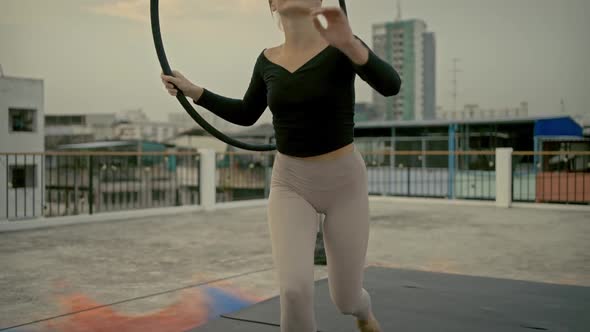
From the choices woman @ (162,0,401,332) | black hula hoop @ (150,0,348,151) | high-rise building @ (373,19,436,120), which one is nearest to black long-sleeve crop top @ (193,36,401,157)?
woman @ (162,0,401,332)

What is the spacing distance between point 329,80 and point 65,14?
2869 cm

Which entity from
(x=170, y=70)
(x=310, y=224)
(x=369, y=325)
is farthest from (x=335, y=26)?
(x=369, y=325)

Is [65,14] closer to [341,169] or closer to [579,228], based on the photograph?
[579,228]

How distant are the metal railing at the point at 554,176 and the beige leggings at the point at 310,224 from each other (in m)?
10.7

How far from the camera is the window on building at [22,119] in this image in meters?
44.4

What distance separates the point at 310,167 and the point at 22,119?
49044 mm

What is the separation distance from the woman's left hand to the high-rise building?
136854mm

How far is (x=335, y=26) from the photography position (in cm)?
170

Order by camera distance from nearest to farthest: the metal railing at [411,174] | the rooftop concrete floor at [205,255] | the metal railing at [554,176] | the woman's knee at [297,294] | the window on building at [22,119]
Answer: the woman's knee at [297,294] → the rooftop concrete floor at [205,255] → the metal railing at [411,174] → the metal railing at [554,176] → the window on building at [22,119]

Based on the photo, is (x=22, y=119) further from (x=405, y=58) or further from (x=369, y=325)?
(x=405, y=58)

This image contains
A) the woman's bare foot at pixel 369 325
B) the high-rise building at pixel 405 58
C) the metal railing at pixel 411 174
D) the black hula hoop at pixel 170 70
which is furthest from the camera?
the high-rise building at pixel 405 58

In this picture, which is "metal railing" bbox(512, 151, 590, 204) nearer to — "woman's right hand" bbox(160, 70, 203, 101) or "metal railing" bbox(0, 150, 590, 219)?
"metal railing" bbox(0, 150, 590, 219)

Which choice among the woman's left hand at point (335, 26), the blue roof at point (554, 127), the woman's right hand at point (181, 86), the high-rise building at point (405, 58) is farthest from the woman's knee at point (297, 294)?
the high-rise building at point (405, 58)

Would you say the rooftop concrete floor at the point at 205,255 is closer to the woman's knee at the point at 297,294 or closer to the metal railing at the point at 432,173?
the woman's knee at the point at 297,294
